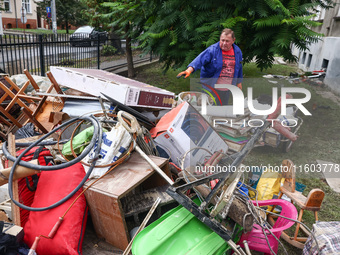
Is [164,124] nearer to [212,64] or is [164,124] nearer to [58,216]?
[212,64]

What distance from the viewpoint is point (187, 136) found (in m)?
3.43

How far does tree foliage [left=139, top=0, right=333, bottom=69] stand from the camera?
5300mm

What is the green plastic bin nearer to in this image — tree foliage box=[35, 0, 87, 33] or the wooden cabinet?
the wooden cabinet

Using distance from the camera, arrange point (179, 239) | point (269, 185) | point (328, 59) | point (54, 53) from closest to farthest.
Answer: point (179, 239)
point (269, 185)
point (54, 53)
point (328, 59)

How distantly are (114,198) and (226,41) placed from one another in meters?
3.17

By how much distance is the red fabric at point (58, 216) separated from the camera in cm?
246

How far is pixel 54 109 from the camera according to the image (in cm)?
486

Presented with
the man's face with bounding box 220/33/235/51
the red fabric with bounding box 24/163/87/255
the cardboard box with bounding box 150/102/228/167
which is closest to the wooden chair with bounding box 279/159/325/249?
the cardboard box with bounding box 150/102/228/167

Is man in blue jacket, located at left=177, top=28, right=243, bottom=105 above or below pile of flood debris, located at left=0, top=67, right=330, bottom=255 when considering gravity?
above

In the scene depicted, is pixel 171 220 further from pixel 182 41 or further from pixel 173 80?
pixel 173 80

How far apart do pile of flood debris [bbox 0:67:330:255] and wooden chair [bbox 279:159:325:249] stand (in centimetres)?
1

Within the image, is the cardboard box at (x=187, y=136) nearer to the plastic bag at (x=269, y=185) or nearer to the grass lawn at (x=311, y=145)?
the grass lawn at (x=311, y=145)

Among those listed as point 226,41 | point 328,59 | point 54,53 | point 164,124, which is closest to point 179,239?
point 164,124

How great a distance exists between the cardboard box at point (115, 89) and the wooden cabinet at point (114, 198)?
1.59m
